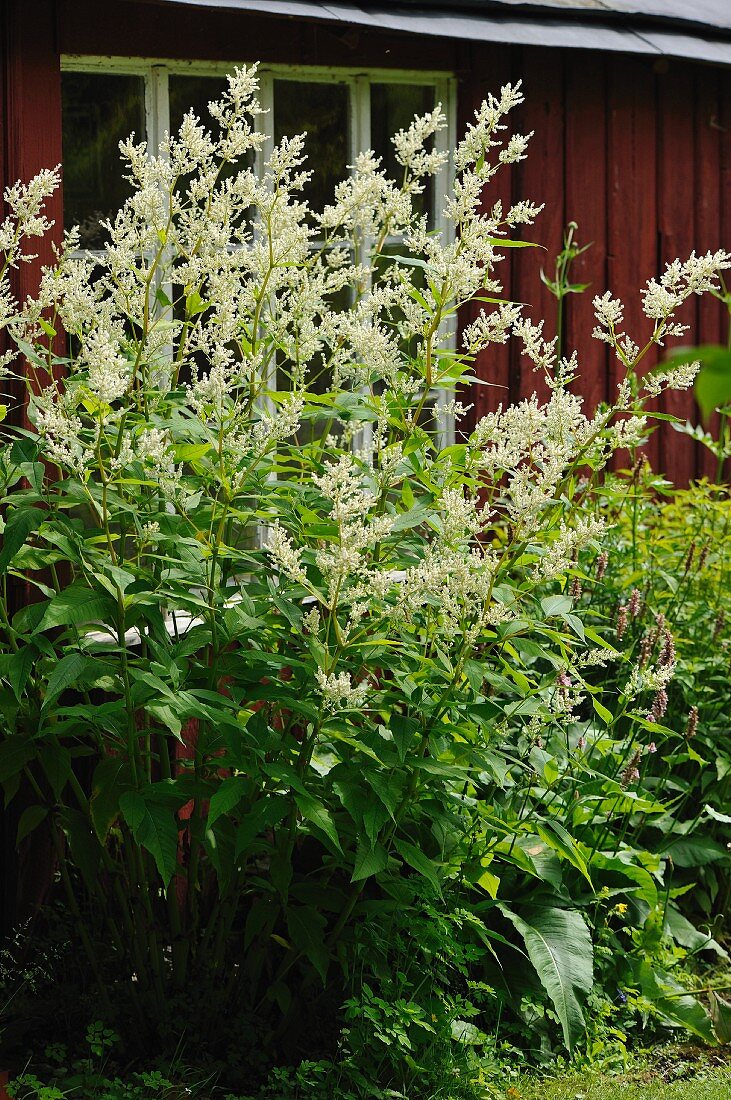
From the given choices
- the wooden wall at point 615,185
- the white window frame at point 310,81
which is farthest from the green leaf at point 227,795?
the wooden wall at point 615,185

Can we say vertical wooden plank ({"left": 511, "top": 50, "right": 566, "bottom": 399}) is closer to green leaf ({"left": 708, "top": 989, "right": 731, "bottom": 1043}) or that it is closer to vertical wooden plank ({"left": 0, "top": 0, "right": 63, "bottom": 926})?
vertical wooden plank ({"left": 0, "top": 0, "right": 63, "bottom": 926})

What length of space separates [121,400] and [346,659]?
39.1 inches

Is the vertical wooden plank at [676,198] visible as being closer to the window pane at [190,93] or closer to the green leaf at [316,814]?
the window pane at [190,93]

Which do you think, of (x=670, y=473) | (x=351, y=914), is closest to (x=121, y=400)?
(x=351, y=914)

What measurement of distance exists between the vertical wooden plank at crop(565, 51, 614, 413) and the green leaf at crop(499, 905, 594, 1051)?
9.33 feet

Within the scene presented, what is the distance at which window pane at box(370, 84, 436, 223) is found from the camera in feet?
18.2

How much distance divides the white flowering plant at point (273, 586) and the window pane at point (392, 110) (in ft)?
5.92

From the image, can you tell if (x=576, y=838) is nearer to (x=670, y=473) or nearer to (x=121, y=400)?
(x=121, y=400)

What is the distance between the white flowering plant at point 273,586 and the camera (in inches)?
128

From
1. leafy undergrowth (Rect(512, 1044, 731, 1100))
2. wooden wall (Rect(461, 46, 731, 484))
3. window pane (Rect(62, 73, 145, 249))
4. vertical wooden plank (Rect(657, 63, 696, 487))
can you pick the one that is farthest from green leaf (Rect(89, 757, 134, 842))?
vertical wooden plank (Rect(657, 63, 696, 487))

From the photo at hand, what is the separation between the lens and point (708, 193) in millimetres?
6957

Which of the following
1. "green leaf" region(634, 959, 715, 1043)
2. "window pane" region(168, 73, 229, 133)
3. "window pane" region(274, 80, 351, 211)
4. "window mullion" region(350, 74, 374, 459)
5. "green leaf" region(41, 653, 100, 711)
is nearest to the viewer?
"green leaf" region(41, 653, 100, 711)

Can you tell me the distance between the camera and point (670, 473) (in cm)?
682

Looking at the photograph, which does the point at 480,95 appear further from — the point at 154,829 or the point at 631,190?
the point at 154,829
